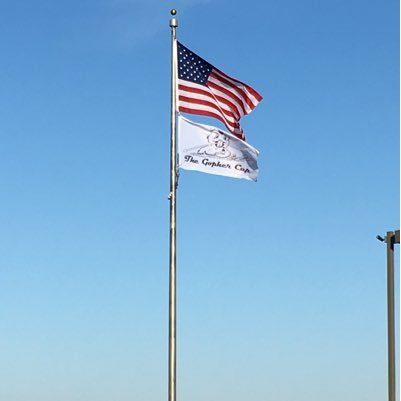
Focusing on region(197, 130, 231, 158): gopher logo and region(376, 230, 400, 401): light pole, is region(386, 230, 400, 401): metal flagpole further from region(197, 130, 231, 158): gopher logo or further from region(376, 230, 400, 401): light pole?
region(197, 130, 231, 158): gopher logo

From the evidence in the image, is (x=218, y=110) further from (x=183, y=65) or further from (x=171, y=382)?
(x=171, y=382)

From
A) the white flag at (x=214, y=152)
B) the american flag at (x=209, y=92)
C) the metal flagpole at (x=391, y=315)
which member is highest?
the american flag at (x=209, y=92)

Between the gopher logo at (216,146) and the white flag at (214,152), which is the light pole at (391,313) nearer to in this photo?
the white flag at (214,152)

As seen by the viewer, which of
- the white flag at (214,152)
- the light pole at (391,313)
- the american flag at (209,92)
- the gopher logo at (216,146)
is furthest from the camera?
the american flag at (209,92)

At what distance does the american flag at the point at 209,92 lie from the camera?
893 inches

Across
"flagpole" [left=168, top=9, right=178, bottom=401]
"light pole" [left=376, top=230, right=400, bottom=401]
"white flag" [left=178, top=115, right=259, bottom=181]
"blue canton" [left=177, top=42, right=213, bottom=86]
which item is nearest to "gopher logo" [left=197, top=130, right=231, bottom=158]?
"white flag" [left=178, top=115, right=259, bottom=181]

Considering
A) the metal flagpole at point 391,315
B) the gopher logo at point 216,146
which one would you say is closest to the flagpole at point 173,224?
the gopher logo at point 216,146

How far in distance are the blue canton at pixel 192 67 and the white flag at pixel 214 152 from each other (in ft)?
4.06

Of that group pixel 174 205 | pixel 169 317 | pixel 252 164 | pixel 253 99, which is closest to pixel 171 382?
pixel 169 317

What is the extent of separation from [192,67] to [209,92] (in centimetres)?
74

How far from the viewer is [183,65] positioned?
22875mm

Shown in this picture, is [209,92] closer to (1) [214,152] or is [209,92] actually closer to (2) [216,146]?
(2) [216,146]

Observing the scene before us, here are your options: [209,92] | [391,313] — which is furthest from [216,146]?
[391,313]

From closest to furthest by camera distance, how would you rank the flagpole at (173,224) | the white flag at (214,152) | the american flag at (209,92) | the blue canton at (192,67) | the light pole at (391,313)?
1. the light pole at (391,313)
2. the flagpole at (173,224)
3. the white flag at (214,152)
4. the american flag at (209,92)
5. the blue canton at (192,67)
